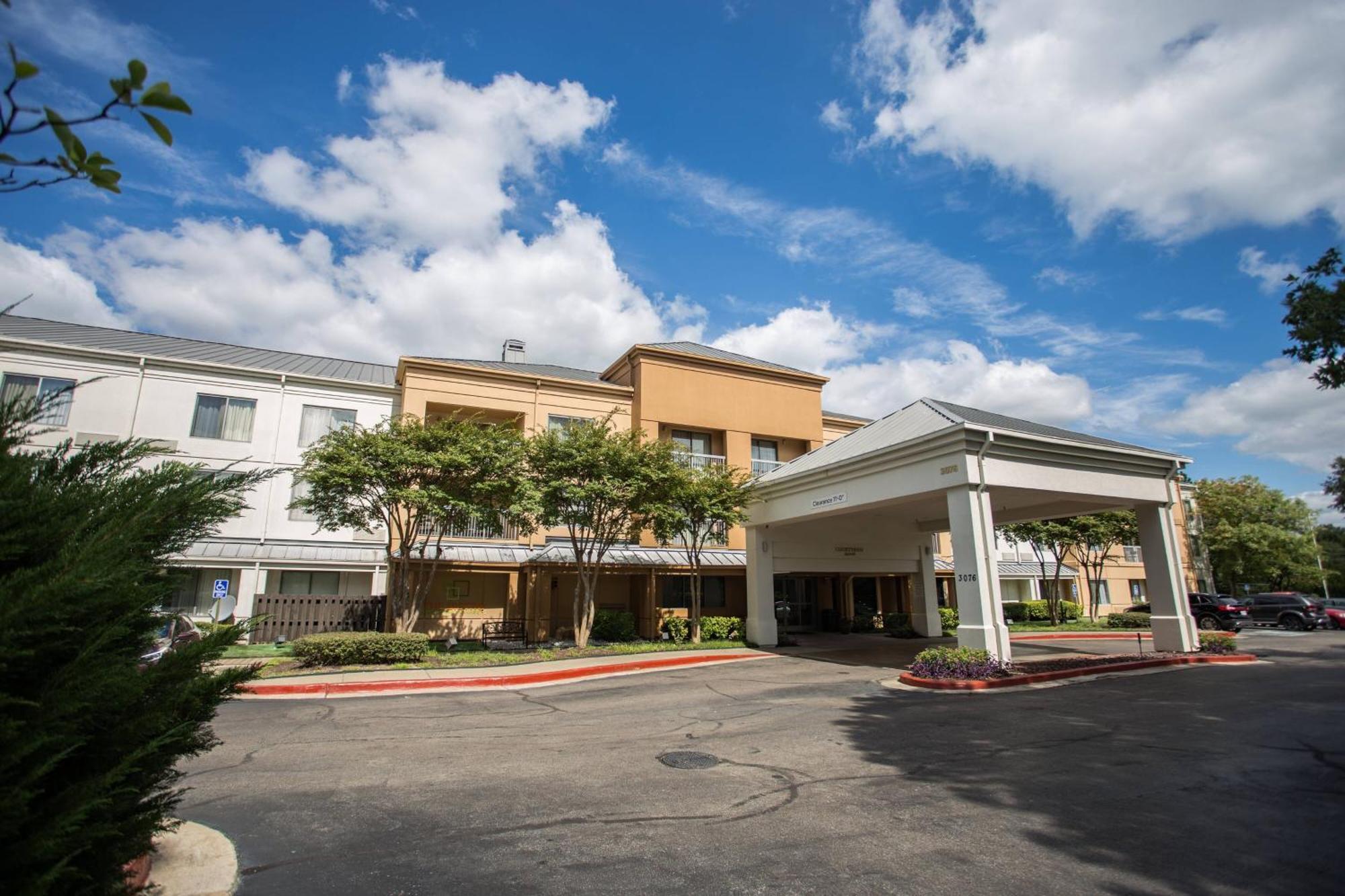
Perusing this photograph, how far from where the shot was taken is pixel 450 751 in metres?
8.94

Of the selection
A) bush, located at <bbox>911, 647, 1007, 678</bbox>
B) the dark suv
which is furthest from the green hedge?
the dark suv

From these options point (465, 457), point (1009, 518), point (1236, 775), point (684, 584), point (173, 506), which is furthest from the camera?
point (684, 584)

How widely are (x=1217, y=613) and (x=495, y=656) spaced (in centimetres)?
3288

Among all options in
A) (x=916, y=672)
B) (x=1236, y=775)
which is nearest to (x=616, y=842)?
(x=1236, y=775)

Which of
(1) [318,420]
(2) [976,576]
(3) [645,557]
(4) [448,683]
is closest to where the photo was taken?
(4) [448,683]

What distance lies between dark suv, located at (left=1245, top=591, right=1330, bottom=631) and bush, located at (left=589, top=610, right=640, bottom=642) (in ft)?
111

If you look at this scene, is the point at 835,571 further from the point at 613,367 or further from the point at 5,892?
the point at 5,892

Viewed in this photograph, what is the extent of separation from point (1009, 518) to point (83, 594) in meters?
24.7

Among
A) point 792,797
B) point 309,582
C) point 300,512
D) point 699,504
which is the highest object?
point 300,512

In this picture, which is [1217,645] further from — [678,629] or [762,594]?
[678,629]

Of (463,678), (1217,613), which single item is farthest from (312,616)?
(1217,613)

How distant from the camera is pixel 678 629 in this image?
82.5 feet

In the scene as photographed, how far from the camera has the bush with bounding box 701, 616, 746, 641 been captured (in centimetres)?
2473

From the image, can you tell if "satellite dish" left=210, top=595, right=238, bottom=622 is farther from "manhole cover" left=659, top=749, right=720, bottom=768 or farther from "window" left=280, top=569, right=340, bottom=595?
"manhole cover" left=659, top=749, right=720, bottom=768
